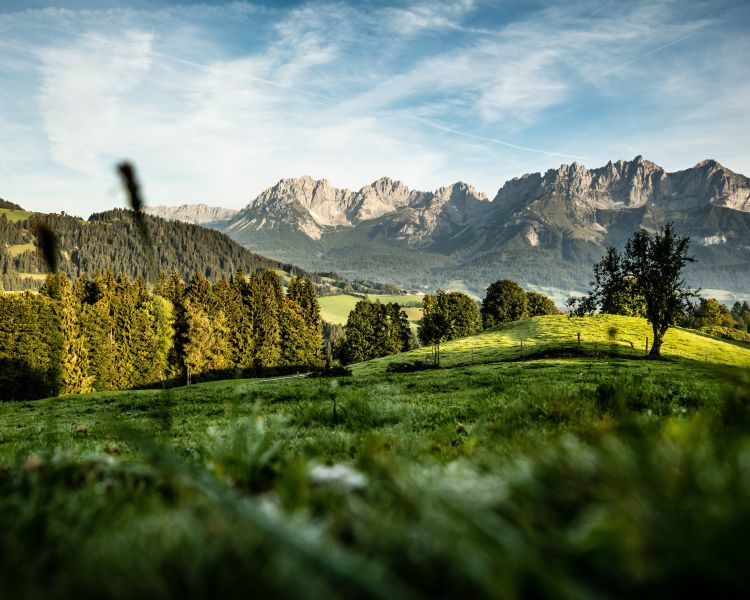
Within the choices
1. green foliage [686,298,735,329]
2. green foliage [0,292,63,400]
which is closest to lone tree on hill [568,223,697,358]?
green foliage [0,292,63,400]

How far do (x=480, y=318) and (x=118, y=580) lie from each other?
114 meters

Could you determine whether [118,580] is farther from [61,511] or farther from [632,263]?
[632,263]

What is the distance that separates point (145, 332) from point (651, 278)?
6603cm

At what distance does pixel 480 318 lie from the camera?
112062 millimetres

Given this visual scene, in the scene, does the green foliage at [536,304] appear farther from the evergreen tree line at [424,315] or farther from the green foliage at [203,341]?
the green foliage at [203,341]

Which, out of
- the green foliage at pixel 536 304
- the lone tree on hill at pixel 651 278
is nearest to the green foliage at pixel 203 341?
the lone tree on hill at pixel 651 278

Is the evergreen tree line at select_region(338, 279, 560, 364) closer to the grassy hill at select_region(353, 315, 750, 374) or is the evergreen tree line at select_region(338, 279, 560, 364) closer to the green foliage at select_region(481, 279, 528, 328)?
the green foliage at select_region(481, 279, 528, 328)

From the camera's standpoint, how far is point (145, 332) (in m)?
66.8

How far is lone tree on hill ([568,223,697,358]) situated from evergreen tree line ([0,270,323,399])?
143 feet

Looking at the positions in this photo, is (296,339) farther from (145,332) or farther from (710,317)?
(710,317)

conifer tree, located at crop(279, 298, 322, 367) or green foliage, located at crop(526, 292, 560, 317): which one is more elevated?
green foliage, located at crop(526, 292, 560, 317)

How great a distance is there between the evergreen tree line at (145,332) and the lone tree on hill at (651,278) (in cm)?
Answer: 4351

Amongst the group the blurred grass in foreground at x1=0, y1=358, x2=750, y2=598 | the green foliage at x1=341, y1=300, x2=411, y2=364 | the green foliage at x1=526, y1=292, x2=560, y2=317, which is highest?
the blurred grass in foreground at x1=0, y1=358, x2=750, y2=598

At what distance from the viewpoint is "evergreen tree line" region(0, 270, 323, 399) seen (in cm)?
5375
